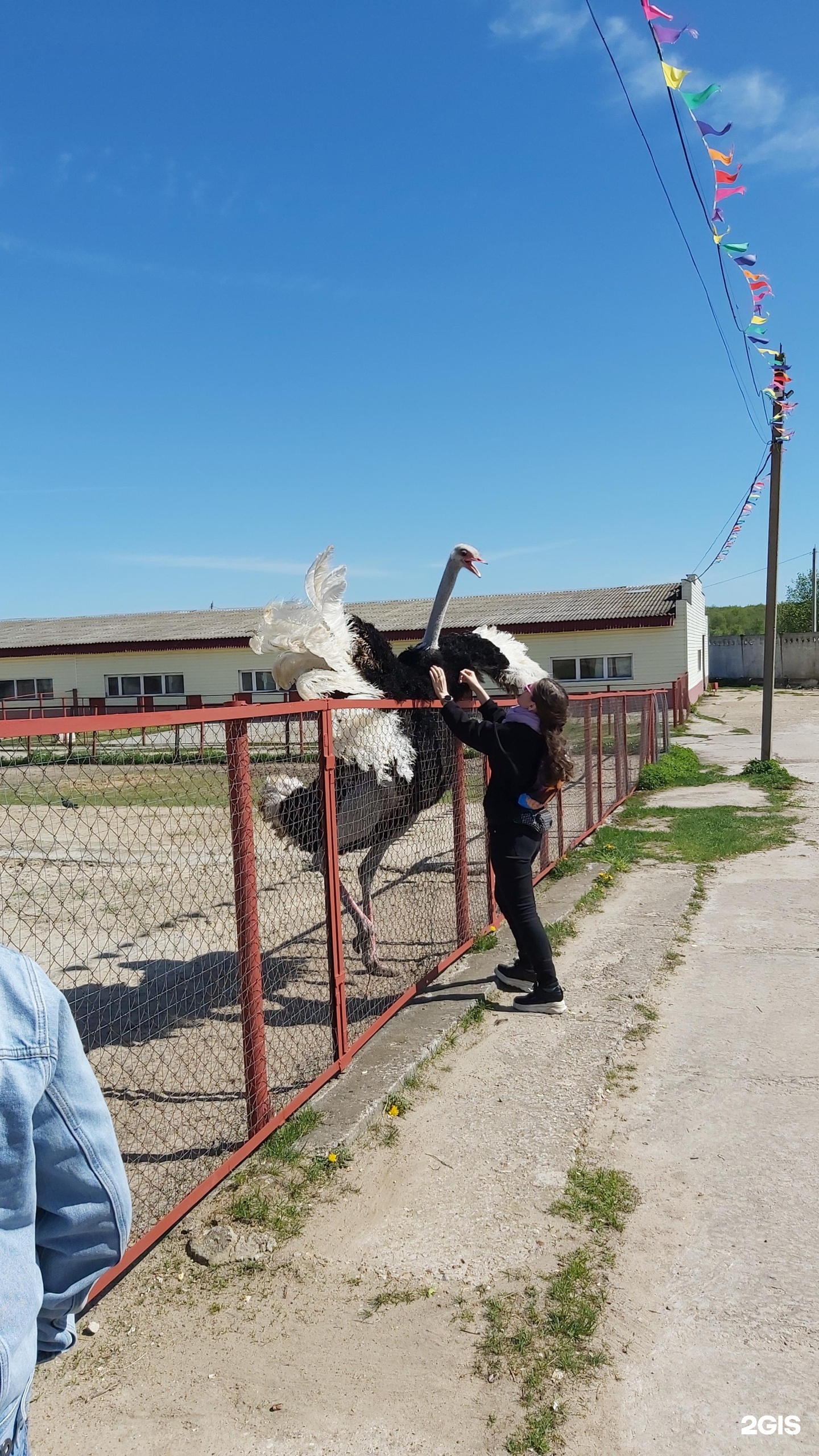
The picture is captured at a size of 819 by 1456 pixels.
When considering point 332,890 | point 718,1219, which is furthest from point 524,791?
point 718,1219

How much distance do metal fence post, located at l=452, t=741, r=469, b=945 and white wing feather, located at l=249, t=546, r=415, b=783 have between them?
2.70ft

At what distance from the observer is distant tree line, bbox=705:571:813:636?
6531 cm

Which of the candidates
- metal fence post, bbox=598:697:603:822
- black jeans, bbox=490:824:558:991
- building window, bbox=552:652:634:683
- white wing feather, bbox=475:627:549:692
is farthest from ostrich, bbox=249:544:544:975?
building window, bbox=552:652:634:683

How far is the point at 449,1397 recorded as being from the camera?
99.3 inches

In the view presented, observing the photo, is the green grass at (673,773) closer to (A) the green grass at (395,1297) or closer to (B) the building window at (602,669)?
(B) the building window at (602,669)

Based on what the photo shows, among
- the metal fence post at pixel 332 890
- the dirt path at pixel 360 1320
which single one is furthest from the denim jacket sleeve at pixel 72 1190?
the metal fence post at pixel 332 890

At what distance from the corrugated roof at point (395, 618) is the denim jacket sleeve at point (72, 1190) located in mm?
25352

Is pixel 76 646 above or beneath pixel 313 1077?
above

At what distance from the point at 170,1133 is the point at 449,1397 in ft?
5.70

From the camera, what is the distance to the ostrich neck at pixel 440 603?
250 inches

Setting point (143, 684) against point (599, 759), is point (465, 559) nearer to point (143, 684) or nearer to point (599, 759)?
point (599, 759)

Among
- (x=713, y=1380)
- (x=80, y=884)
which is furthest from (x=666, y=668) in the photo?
(x=713, y=1380)

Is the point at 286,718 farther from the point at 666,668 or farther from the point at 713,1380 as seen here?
the point at 666,668

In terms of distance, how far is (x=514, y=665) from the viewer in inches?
249
